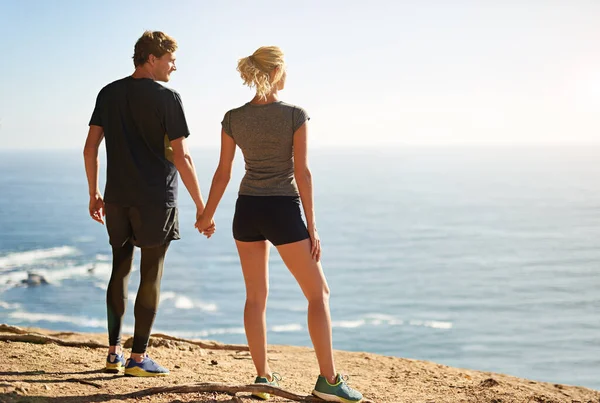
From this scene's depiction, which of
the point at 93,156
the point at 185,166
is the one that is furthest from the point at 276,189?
the point at 93,156

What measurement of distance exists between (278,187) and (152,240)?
98 centimetres

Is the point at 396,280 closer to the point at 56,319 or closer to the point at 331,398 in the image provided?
the point at 56,319

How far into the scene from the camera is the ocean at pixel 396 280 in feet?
153

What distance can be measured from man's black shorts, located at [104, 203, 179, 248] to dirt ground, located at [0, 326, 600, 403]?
0.90m

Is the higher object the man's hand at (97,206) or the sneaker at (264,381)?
the man's hand at (97,206)

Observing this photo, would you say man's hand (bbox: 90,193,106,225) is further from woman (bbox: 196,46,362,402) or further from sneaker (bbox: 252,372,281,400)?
sneaker (bbox: 252,372,281,400)

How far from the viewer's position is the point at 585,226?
Result: 346 feet

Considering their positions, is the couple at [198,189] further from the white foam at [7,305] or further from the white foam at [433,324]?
the white foam at [433,324]

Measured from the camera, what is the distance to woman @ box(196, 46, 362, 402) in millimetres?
4117

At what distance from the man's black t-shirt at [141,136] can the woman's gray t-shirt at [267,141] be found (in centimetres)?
55

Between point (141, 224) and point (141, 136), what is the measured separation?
1.81 feet

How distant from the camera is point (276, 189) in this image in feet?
13.8

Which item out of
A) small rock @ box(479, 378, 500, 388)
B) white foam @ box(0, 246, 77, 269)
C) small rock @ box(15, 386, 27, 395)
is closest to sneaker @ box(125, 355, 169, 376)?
small rock @ box(15, 386, 27, 395)

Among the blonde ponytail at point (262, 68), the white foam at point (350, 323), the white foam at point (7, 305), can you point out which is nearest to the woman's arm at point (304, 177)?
the blonde ponytail at point (262, 68)
